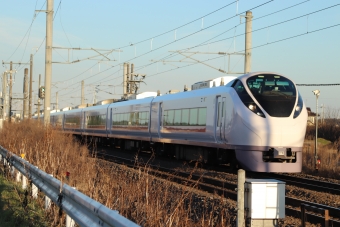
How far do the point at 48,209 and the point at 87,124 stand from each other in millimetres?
34315

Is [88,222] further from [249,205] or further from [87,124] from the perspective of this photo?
[87,124]

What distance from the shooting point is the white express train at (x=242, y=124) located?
16734mm

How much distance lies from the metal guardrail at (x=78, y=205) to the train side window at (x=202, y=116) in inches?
405

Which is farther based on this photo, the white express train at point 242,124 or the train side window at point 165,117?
the train side window at point 165,117

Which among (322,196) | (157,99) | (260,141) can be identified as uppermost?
(157,99)

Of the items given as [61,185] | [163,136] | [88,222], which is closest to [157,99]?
[163,136]

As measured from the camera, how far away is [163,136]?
83.1ft

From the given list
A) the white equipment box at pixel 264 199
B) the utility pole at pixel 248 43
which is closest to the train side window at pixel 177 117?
the utility pole at pixel 248 43

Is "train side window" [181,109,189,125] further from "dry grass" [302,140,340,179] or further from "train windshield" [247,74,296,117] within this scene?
"train windshield" [247,74,296,117]

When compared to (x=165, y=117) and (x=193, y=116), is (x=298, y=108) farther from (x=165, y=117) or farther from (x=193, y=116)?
(x=165, y=117)

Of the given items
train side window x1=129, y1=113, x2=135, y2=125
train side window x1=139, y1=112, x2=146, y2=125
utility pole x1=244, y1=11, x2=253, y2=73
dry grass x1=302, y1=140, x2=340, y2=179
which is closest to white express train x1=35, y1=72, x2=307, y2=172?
utility pole x1=244, y1=11, x2=253, y2=73

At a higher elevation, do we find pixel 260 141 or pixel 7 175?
pixel 260 141

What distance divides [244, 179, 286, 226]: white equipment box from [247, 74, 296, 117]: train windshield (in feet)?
31.6

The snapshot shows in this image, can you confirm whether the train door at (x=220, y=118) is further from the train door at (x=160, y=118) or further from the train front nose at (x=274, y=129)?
the train door at (x=160, y=118)
